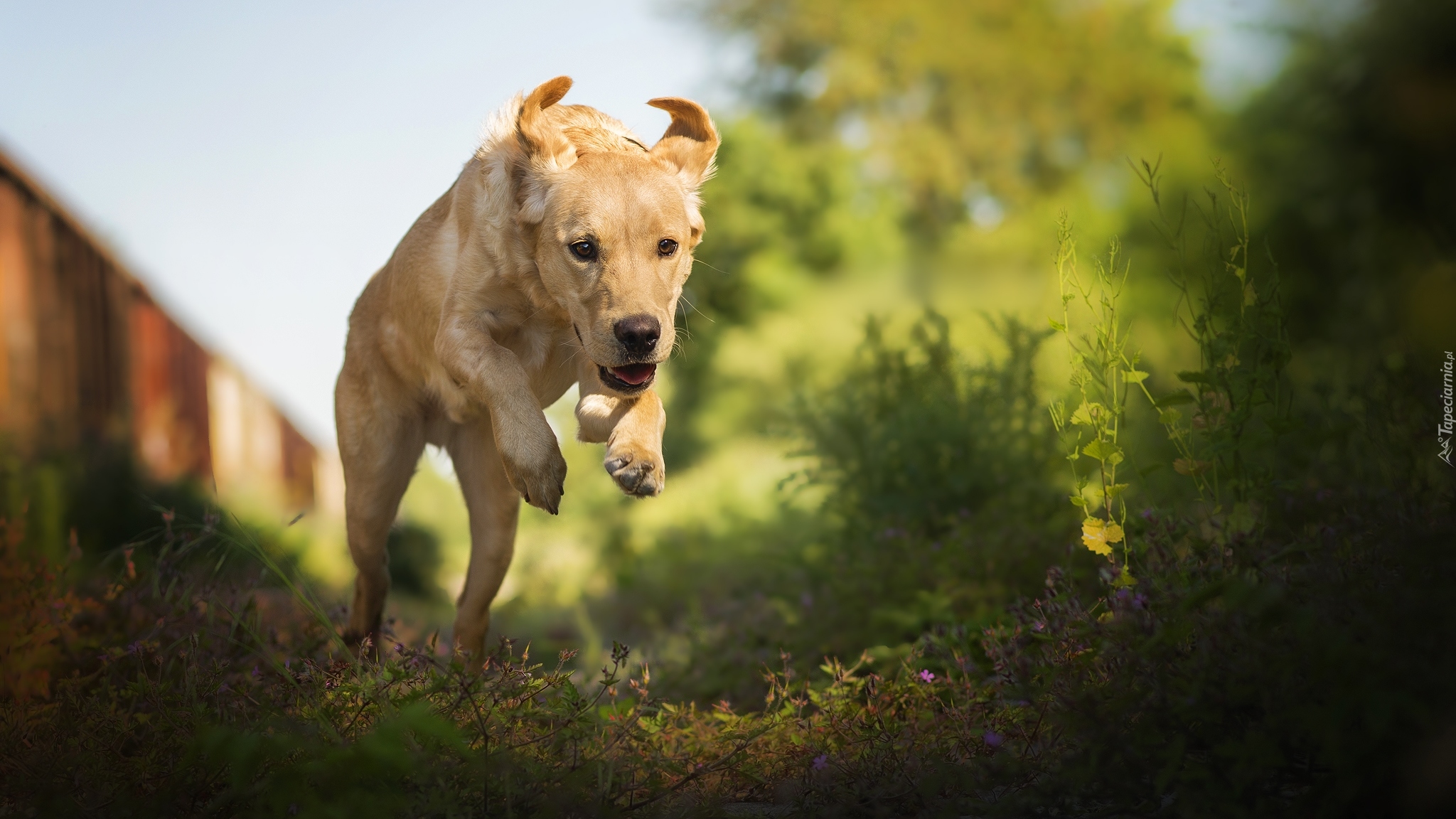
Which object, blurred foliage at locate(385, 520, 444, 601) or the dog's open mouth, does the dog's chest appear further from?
blurred foliage at locate(385, 520, 444, 601)

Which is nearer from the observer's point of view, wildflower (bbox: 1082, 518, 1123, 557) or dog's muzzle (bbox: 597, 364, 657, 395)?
wildflower (bbox: 1082, 518, 1123, 557)

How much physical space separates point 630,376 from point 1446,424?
9.72 feet

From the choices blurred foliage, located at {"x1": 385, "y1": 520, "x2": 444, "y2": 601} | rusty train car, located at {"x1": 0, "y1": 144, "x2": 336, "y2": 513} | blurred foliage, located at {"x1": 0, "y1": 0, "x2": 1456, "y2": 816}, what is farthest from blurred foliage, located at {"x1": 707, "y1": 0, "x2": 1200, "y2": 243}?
rusty train car, located at {"x1": 0, "y1": 144, "x2": 336, "y2": 513}

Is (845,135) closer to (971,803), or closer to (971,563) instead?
(971,563)

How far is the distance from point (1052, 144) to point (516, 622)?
1752 cm

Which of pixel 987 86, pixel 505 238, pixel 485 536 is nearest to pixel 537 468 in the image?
pixel 505 238

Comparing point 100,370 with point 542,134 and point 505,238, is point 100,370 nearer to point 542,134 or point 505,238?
point 505,238

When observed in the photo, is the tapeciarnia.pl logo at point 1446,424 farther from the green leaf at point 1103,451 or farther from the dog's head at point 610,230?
the dog's head at point 610,230

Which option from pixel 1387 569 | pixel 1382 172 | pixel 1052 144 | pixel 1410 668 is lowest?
pixel 1410 668

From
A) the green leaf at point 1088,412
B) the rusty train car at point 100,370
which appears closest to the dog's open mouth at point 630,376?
the green leaf at point 1088,412

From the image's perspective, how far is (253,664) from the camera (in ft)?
12.8

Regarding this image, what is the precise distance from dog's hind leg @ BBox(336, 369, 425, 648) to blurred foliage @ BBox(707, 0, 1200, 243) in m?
18.2

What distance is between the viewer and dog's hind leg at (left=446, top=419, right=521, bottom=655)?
486 centimetres

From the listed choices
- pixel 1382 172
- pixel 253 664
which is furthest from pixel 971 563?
pixel 1382 172
